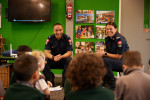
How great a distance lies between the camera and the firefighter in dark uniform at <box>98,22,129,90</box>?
10.6 feet

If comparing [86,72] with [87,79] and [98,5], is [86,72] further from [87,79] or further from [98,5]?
[98,5]

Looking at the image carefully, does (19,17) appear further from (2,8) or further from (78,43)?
(78,43)

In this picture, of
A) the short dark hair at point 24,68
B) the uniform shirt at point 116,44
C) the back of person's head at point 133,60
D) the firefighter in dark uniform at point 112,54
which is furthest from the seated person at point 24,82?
the uniform shirt at point 116,44

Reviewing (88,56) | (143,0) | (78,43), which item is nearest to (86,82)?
(88,56)

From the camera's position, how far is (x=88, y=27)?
477 centimetres

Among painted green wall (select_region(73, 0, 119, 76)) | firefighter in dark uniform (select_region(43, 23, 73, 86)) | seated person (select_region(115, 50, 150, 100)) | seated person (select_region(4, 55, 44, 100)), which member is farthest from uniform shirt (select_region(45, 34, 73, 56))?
seated person (select_region(4, 55, 44, 100))

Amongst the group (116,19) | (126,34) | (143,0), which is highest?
(143,0)

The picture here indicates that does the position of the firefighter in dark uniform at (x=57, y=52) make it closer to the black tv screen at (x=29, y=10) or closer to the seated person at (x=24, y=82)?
the black tv screen at (x=29, y=10)

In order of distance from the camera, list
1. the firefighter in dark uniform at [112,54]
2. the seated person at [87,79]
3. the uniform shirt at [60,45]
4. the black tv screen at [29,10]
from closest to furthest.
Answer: the seated person at [87,79], the firefighter in dark uniform at [112,54], the uniform shirt at [60,45], the black tv screen at [29,10]

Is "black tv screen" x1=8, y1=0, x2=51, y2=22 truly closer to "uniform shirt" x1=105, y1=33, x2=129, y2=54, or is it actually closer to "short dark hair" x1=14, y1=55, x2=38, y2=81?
"uniform shirt" x1=105, y1=33, x2=129, y2=54

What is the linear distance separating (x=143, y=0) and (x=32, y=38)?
279cm

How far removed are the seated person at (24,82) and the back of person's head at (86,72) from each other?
1.06 feet

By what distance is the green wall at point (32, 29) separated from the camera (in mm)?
4781

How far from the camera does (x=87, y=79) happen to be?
119 centimetres
